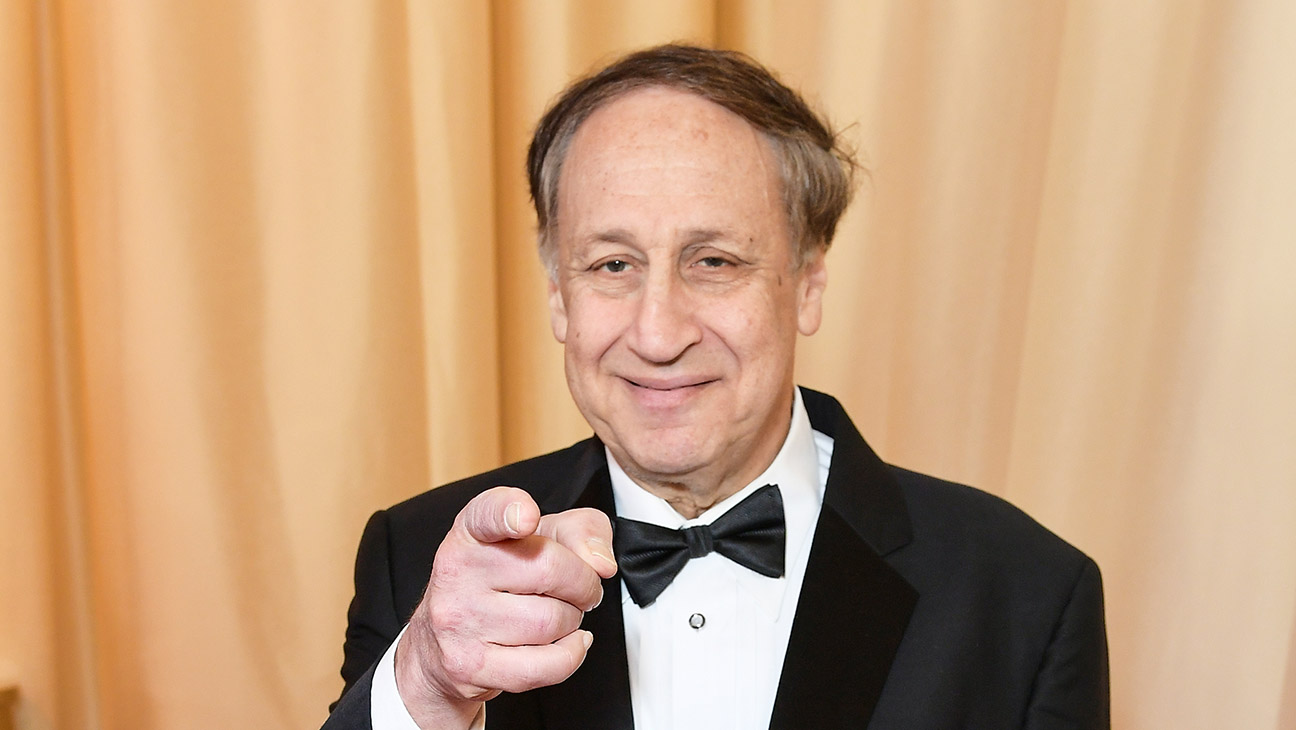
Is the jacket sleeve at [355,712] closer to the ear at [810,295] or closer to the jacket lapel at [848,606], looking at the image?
the jacket lapel at [848,606]

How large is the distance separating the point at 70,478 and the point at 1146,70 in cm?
199

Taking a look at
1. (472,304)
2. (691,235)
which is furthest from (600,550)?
(472,304)

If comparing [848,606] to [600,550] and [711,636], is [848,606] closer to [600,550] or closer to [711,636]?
[711,636]

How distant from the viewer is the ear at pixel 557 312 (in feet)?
5.18

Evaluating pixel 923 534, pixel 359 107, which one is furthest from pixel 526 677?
pixel 359 107

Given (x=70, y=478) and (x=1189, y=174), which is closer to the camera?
(x=70, y=478)

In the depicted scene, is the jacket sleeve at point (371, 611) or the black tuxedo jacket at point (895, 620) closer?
the black tuxedo jacket at point (895, 620)

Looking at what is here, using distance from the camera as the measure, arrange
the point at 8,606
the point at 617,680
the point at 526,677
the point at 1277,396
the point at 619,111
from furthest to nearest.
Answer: the point at 1277,396 < the point at 8,606 < the point at 619,111 < the point at 617,680 < the point at 526,677

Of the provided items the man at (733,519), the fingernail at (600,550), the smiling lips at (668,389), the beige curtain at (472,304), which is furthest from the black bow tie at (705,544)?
the beige curtain at (472,304)

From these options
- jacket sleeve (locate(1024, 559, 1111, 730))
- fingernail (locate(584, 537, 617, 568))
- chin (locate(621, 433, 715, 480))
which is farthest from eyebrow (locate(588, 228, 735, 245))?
jacket sleeve (locate(1024, 559, 1111, 730))

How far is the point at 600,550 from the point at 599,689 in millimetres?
376

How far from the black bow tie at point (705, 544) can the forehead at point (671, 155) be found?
0.37 m

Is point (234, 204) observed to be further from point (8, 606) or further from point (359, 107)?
point (8, 606)

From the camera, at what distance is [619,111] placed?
149 cm
